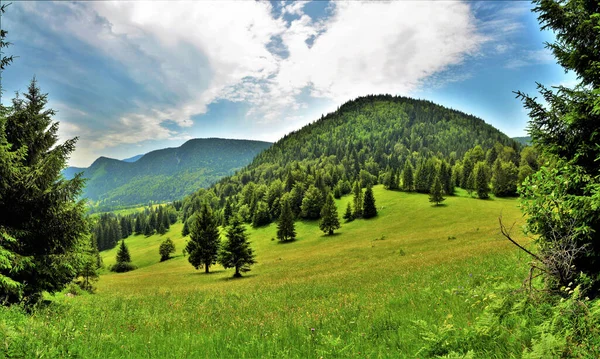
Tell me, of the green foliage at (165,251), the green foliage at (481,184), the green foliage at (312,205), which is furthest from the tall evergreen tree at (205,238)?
the green foliage at (481,184)

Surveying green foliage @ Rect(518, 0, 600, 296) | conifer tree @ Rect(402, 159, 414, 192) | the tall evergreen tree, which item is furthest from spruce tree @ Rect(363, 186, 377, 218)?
green foliage @ Rect(518, 0, 600, 296)

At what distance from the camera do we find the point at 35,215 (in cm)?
1132

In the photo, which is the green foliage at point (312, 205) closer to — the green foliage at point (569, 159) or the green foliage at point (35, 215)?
the green foliage at point (35, 215)

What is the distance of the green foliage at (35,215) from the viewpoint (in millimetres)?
10328

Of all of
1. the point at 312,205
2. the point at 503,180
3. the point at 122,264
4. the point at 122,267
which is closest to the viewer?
the point at 122,267

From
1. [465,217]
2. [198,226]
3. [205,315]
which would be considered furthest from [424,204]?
[205,315]

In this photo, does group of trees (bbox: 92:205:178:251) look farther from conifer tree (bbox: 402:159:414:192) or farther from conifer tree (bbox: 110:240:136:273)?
conifer tree (bbox: 402:159:414:192)

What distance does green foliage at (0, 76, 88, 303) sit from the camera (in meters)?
10.3

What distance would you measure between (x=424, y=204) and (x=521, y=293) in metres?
88.6

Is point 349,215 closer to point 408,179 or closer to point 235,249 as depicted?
point 408,179

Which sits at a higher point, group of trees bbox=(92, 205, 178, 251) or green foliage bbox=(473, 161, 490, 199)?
green foliage bbox=(473, 161, 490, 199)

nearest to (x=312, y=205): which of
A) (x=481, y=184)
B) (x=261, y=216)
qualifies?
(x=261, y=216)

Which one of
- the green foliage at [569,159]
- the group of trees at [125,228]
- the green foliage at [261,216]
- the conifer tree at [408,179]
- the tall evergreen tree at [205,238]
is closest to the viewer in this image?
the green foliage at [569,159]

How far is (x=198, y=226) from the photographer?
45.9 meters
